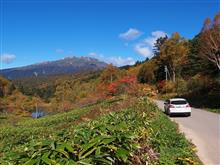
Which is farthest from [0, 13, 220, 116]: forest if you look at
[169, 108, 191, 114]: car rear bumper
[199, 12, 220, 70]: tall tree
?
[169, 108, 191, 114]: car rear bumper

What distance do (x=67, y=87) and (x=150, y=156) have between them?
3230 inches

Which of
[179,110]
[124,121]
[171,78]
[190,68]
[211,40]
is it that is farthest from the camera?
[171,78]

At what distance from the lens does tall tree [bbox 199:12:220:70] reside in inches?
1184

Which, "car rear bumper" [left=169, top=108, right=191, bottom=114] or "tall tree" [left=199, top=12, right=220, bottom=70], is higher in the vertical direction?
"tall tree" [left=199, top=12, right=220, bottom=70]

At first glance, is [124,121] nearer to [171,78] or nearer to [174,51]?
[174,51]

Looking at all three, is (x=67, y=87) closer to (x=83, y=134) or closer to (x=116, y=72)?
(x=116, y=72)

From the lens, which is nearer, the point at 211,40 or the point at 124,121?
the point at 124,121

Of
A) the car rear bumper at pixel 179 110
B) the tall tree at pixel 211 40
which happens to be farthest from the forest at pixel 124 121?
the car rear bumper at pixel 179 110

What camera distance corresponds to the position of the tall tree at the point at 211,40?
3008 cm

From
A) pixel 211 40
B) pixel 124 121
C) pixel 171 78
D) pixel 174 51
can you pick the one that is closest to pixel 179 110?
pixel 211 40

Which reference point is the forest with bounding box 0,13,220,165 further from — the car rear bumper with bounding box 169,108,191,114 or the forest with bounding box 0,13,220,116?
the car rear bumper with bounding box 169,108,191,114

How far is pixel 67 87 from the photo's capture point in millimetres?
87688

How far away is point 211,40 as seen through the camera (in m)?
30.8

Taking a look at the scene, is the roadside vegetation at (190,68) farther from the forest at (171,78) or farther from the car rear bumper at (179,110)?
the car rear bumper at (179,110)
